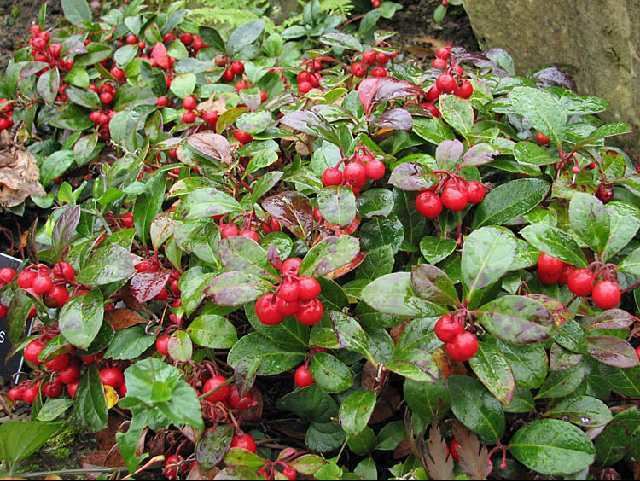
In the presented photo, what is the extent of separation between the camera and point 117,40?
3.24 meters

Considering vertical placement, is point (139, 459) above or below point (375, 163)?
below

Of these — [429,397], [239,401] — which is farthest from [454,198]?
[239,401]

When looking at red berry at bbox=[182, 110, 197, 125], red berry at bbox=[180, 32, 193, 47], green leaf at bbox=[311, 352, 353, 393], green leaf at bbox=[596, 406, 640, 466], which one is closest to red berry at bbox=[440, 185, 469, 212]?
green leaf at bbox=[311, 352, 353, 393]

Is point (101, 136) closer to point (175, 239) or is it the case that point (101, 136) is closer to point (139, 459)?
point (175, 239)

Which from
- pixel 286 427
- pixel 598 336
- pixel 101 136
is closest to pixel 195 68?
pixel 101 136

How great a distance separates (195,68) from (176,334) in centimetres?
157

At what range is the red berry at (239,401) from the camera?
5.39 feet

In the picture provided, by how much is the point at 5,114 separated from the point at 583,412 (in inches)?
101

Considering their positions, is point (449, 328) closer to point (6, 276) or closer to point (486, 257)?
point (486, 257)

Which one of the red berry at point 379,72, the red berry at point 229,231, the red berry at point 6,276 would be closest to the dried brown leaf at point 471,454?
the red berry at point 229,231

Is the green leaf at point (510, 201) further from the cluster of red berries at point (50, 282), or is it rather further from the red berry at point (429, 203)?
the cluster of red berries at point (50, 282)

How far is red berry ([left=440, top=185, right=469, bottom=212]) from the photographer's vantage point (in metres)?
1.64

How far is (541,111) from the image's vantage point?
1.86m

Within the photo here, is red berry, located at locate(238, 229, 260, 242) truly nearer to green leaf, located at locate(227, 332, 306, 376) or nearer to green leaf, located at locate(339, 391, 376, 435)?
green leaf, located at locate(227, 332, 306, 376)
